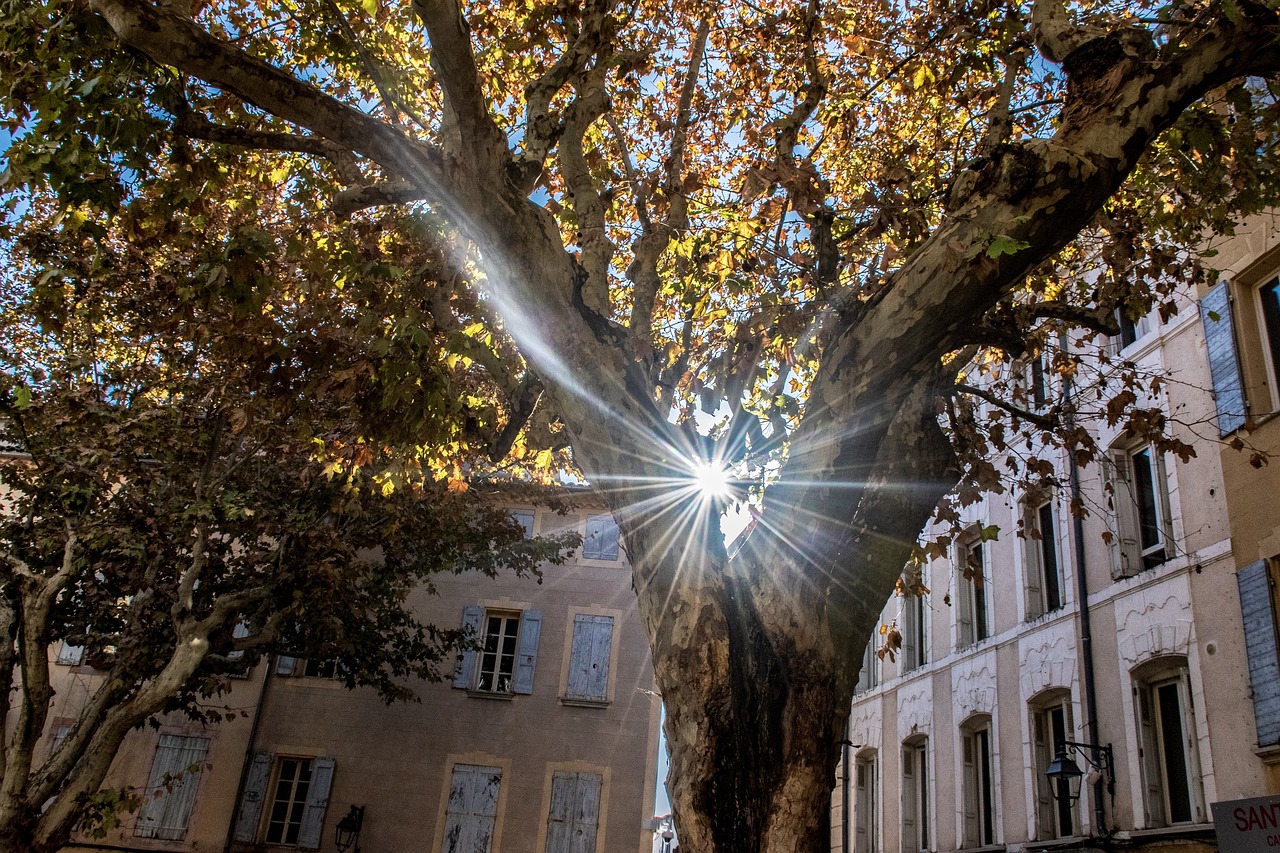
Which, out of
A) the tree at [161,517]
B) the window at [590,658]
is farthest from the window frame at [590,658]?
the tree at [161,517]

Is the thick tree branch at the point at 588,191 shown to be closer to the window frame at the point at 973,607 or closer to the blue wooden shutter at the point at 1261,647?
the blue wooden shutter at the point at 1261,647

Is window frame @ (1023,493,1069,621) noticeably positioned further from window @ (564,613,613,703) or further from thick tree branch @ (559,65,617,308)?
thick tree branch @ (559,65,617,308)

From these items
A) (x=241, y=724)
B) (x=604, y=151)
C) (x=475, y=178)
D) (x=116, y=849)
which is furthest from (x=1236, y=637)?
(x=116, y=849)

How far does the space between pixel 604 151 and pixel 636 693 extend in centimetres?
1245

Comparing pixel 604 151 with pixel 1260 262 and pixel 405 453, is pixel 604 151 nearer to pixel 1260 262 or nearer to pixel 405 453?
pixel 405 453

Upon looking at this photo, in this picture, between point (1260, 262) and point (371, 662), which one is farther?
point (371, 662)

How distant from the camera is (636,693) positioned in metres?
19.7

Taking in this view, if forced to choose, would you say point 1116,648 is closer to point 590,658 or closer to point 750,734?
point 750,734

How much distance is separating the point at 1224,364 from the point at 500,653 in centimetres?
1434

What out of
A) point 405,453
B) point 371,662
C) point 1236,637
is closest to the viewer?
point 405,453

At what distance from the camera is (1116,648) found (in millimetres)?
12289

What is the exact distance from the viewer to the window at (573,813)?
1827 centimetres

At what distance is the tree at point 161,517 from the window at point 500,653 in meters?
3.07

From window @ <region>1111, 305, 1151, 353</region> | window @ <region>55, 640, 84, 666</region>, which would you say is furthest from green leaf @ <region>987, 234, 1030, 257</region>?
window @ <region>55, 640, 84, 666</region>
